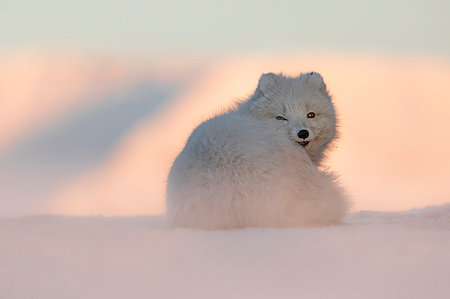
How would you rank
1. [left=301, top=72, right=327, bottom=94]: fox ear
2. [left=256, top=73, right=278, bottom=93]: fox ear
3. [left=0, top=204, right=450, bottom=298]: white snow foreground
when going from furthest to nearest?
[left=301, top=72, right=327, bottom=94]: fox ear
[left=256, top=73, right=278, bottom=93]: fox ear
[left=0, top=204, right=450, bottom=298]: white snow foreground

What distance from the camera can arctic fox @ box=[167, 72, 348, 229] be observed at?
3.21 meters

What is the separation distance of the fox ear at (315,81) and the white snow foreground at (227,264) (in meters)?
1.29

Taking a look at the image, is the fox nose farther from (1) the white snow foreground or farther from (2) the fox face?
(1) the white snow foreground

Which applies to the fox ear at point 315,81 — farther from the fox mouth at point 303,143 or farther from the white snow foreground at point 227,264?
the white snow foreground at point 227,264

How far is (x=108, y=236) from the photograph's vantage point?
126 inches

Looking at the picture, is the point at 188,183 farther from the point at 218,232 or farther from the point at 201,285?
the point at 201,285

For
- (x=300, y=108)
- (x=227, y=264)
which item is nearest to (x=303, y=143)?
(x=300, y=108)

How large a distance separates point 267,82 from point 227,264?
1768 mm

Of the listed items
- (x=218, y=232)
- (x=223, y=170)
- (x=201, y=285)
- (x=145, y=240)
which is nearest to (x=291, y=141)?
(x=223, y=170)

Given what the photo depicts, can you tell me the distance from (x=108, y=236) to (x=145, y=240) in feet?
1.02

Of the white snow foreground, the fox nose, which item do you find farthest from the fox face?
the white snow foreground

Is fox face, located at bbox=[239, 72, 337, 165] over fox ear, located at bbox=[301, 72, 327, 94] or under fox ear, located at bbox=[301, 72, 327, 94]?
under

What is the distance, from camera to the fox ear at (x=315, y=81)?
13.3ft

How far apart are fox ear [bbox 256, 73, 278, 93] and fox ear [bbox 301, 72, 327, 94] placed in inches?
11.0
